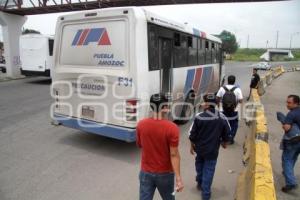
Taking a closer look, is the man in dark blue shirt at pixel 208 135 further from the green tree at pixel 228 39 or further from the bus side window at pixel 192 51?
the green tree at pixel 228 39

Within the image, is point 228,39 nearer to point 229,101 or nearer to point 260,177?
point 229,101

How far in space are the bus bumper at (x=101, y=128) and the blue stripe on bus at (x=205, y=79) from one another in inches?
230

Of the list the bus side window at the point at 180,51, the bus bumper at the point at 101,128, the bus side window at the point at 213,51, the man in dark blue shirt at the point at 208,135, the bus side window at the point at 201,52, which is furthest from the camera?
the bus side window at the point at 213,51

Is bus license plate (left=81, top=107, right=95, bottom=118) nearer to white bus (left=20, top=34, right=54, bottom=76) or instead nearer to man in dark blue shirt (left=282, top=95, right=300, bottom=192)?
man in dark blue shirt (left=282, top=95, right=300, bottom=192)

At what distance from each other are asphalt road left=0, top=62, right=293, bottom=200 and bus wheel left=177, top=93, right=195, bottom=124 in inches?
19.9

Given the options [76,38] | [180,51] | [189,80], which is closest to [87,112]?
[76,38]

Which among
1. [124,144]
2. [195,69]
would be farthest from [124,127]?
[195,69]

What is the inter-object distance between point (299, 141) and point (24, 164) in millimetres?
5020

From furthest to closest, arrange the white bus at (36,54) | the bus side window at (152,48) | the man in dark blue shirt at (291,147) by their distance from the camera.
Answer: the white bus at (36,54) < the bus side window at (152,48) < the man in dark blue shirt at (291,147)

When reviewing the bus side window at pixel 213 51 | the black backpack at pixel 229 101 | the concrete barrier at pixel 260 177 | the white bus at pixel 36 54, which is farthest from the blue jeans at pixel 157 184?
the white bus at pixel 36 54

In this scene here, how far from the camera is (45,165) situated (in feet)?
19.2

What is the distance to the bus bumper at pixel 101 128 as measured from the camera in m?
6.23

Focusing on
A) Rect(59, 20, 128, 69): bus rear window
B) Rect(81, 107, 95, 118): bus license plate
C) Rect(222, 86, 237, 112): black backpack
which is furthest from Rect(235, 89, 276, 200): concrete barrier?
Rect(81, 107, 95, 118): bus license plate

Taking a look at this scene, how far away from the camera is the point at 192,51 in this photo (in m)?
9.94
